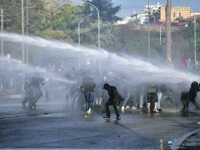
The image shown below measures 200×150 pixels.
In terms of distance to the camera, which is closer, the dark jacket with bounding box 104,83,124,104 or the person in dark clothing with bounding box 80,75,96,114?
the dark jacket with bounding box 104,83,124,104

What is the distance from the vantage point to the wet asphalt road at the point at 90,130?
36.9 feet

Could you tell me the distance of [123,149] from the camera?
10469 mm

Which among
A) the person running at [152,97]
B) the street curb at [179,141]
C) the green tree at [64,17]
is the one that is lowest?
the street curb at [179,141]

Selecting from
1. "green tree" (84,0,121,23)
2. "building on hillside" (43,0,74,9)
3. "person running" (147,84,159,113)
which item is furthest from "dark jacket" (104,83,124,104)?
"building on hillside" (43,0,74,9)

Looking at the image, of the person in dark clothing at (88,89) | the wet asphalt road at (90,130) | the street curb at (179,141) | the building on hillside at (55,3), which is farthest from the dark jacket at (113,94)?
the building on hillside at (55,3)

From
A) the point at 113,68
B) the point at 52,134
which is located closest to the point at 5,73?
the point at 113,68

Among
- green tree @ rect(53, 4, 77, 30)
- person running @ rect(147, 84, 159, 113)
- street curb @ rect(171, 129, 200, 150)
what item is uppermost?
green tree @ rect(53, 4, 77, 30)

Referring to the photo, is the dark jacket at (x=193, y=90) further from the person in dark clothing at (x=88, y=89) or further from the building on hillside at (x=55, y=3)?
the building on hillside at (x=55, y=3)

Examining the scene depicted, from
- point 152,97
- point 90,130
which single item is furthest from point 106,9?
point 90,130

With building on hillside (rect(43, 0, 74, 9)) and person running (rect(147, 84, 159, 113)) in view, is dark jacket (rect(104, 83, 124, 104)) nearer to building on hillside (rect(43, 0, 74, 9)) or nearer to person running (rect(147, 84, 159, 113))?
person running (rect(147, 84, 159, 113))

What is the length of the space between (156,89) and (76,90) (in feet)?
13.5

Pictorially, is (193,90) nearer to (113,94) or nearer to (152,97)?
(152,97)

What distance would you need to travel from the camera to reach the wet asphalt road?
1123 centimetres

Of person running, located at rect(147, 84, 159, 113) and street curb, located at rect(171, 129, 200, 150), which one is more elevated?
person running, located at rect(147, 84, 159, 113)
